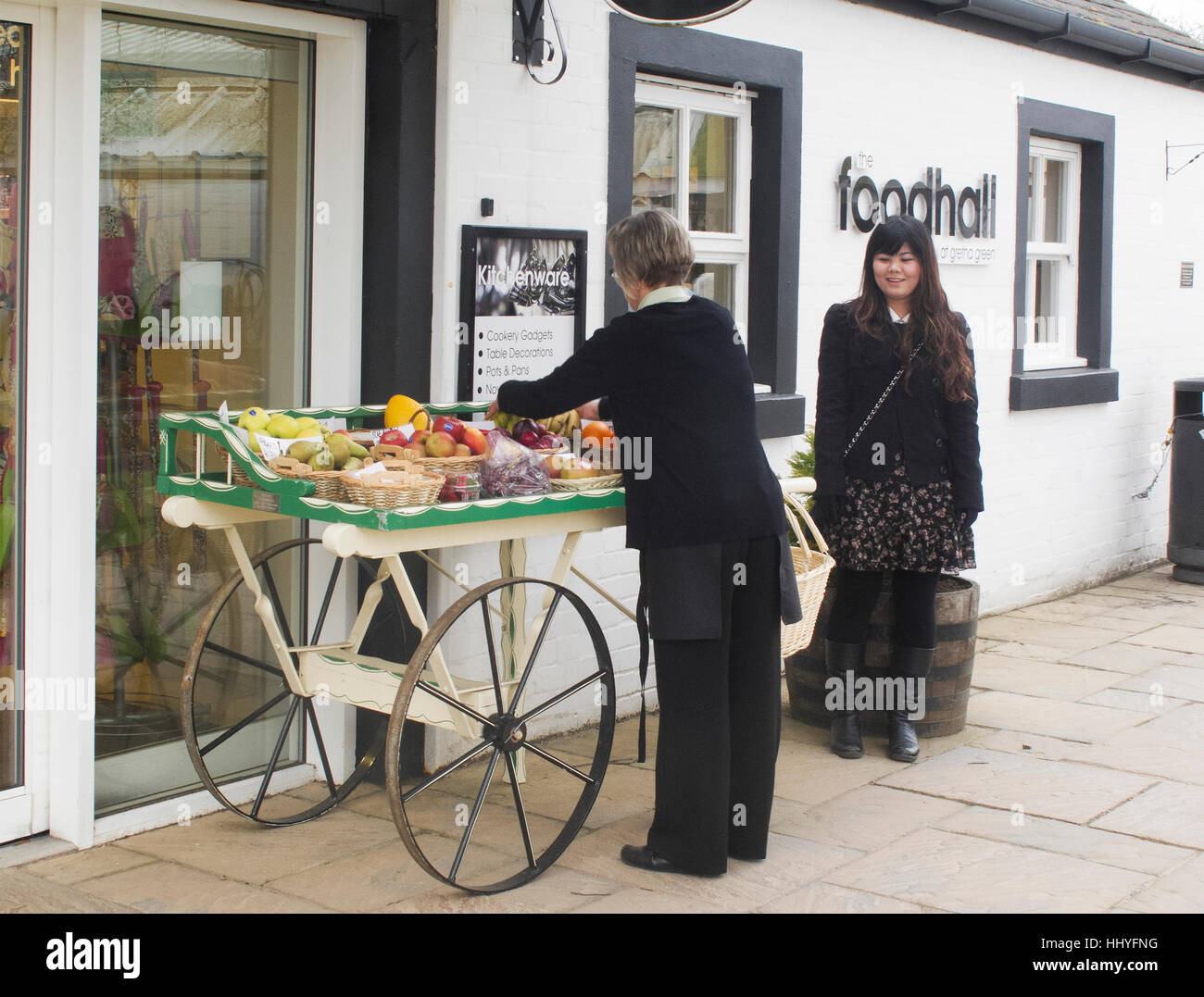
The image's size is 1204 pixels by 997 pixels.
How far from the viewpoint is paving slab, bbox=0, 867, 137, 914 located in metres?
3.94

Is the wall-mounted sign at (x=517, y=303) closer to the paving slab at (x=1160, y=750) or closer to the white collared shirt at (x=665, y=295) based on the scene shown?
the white collared shirt at (x=665, y=295)

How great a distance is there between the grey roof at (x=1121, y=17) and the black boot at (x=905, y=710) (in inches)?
175

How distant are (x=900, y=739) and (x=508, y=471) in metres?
2.17

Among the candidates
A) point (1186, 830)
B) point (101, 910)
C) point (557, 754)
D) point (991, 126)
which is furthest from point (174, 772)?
point (991, 126)

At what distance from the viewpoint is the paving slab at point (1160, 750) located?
5.40 metres

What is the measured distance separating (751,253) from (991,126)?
2086 mm

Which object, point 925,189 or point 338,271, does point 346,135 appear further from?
point 925,189

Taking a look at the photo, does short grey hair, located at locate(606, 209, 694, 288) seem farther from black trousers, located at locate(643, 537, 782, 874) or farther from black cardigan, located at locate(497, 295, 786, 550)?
black trousers, located at locate(643, 537, 782, 874)

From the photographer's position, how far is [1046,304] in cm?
909

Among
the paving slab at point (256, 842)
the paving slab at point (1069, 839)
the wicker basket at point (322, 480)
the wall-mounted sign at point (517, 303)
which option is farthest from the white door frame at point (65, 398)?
the paving slab at point (1069, 839)

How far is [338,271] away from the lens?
4996 mm

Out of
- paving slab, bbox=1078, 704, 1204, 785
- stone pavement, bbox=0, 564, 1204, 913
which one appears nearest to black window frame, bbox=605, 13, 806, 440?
stone pavement, bbox=0, 564, 1204, 913

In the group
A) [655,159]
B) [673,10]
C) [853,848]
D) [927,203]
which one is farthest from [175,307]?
[927,203]

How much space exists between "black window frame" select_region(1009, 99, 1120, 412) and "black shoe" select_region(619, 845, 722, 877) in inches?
189
